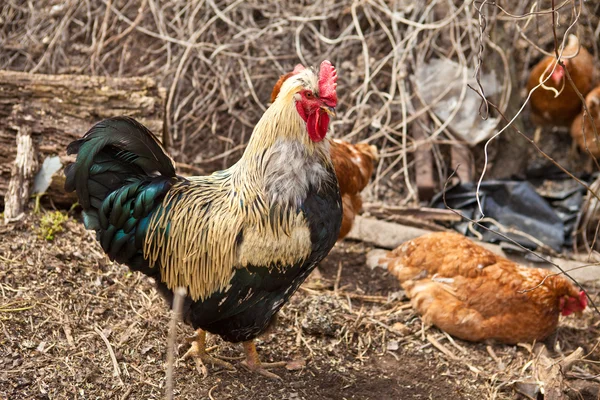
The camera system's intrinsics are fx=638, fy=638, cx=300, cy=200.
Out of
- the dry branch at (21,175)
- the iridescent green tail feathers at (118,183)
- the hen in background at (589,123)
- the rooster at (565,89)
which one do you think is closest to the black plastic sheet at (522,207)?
the hen in background at (589,123)

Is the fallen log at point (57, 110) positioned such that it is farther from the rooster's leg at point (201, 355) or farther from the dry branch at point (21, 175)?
the rooster's leg at point (201, 355)

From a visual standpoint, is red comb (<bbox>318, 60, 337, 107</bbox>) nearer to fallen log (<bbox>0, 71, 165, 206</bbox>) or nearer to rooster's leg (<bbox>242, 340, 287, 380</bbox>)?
rooster's leg (<bbox>242, 340, 287, 380</bbox>)

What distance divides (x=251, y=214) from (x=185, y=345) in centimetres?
118

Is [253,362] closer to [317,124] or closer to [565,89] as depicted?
[317,124]

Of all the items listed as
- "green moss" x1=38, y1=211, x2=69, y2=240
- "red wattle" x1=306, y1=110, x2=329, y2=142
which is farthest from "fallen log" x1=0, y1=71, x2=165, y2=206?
"red wattle" x1=306, y1=110, x2=329, y2=142

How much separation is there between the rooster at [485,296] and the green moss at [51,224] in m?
2.61

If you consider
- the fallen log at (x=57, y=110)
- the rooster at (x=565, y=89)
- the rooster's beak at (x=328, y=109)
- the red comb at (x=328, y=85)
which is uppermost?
the red comb at (x=328, y=85)

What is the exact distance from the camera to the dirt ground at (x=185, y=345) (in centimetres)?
362

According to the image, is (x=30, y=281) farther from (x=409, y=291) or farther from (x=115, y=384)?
(x=409, y=291)

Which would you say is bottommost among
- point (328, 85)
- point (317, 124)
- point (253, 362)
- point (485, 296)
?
point (485, 296)

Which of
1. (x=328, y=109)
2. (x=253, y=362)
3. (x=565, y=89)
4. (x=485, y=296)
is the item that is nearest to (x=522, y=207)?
(x=565, y=89)

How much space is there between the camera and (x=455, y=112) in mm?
6352

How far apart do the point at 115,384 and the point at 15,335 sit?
677mm

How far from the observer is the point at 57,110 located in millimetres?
4773
